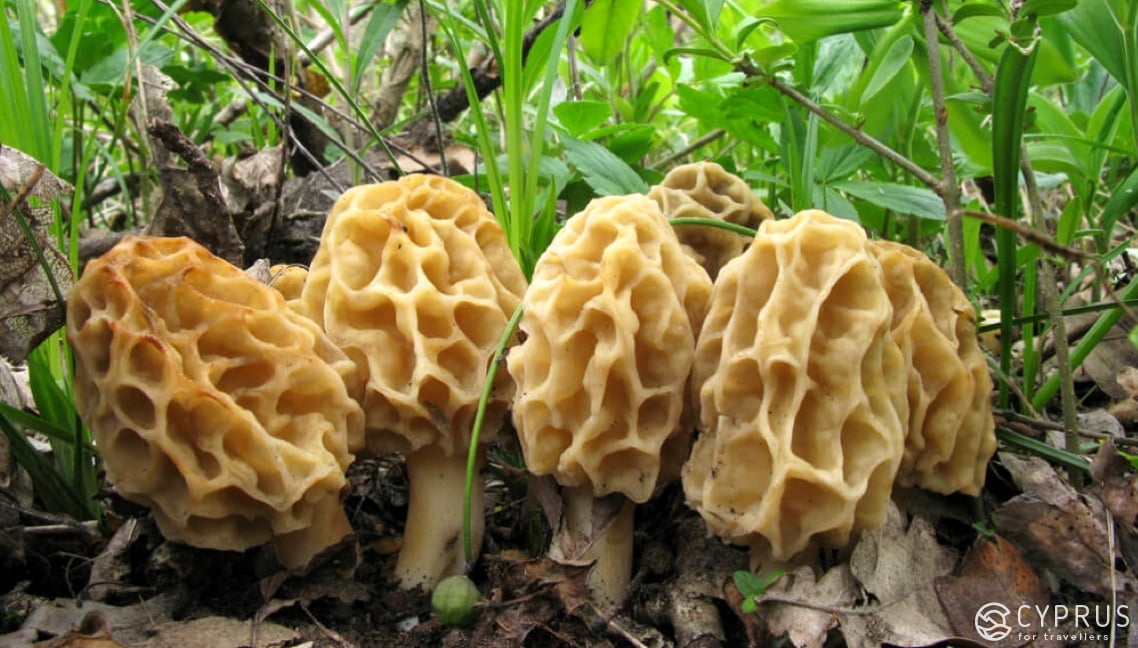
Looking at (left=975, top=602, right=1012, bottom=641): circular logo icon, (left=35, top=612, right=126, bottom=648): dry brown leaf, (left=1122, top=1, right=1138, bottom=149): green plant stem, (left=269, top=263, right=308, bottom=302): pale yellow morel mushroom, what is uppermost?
(left=1122, top=1, right=1138, bottom=149): green plant stem

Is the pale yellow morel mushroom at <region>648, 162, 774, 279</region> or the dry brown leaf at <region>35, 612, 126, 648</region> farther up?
the pale yellow morel mushroom at <region>648, 162, 774, 279</region>

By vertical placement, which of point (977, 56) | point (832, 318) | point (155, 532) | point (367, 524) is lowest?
point (367, 524)

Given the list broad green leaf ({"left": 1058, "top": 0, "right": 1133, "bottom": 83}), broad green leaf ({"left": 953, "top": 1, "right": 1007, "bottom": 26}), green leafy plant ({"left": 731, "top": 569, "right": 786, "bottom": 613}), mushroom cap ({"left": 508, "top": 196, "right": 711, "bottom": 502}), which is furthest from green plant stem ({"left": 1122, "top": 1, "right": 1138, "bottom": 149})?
green leafy plant ({"left": 731, "top": 569, "right": 786, "bottom": 613})

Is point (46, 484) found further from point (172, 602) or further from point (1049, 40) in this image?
point (1049, 40)

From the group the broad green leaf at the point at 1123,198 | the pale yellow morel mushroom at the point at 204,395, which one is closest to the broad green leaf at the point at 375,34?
the pale yellow morel mushroom at the point at 204,395

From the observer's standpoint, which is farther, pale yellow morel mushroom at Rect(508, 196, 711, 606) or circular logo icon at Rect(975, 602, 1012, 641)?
pale yellow morel mushroom at Rect(508, 196, 711, 606)

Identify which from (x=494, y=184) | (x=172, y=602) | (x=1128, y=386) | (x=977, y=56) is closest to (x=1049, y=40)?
(x=977, y=56)

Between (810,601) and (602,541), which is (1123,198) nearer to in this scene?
(810,601)

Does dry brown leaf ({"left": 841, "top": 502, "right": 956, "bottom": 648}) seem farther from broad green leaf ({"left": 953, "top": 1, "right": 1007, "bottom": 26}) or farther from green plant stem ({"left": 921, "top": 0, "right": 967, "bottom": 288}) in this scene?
broad green leaf ({"left": 953, "top": 1, "right": 1007, "bottom": 26})
